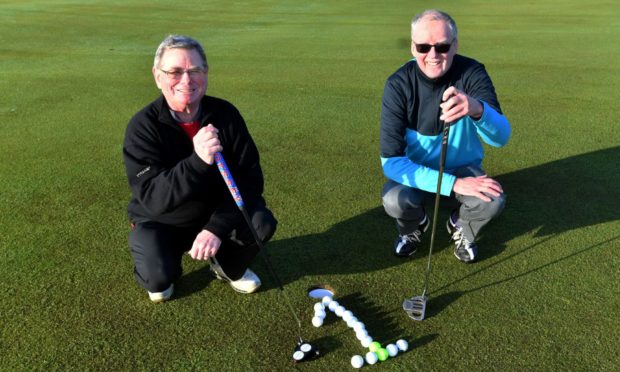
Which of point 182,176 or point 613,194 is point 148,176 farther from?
point 613,194

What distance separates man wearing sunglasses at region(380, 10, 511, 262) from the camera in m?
3.40

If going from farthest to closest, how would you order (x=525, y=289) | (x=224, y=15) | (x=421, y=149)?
(x=224, y=15)
(x=421, y=149)
(x=525, y=289)

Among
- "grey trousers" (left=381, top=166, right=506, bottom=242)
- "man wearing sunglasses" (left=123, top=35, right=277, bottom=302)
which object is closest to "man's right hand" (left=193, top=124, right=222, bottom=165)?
"man wearing sunglasses" (left=123, top=35, right=277, bottom=302)

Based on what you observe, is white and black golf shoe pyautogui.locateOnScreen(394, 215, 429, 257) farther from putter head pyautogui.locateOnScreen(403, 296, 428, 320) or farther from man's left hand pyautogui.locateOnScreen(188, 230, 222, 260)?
man's left hand pyautogui.locateOnScreen(188, 230, 222, 260)

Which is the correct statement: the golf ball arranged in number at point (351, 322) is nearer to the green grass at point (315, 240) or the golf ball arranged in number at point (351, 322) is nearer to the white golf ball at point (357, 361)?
the green grass at point (315, 240)

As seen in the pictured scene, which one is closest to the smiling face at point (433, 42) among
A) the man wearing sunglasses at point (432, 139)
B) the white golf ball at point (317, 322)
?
the man wearing sunglasses at point (432, 139)

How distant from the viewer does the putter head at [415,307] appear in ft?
10.3

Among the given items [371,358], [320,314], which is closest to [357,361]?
[371,358]

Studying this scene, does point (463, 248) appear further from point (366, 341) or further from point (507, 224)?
point (366, 341)

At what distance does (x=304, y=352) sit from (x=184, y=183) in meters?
1.11

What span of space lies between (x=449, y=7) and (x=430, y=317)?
19.6 meters

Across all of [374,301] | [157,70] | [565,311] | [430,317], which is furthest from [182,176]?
[565,311]

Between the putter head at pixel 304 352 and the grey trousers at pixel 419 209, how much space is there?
1.28 meters

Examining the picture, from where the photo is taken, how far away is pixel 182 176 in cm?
288
